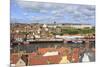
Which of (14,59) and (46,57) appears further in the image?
(46,57)

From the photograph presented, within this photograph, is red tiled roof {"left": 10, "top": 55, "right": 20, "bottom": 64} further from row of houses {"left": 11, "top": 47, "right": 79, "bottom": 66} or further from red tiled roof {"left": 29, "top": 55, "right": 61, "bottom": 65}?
red tiled roof {"left": 29, "top": 55, "right": 61, "bottom": 65}

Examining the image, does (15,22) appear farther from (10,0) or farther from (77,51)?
(77,51)

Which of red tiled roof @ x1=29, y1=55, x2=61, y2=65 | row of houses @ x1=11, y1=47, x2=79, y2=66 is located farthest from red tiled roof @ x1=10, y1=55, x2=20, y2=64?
red tiled roof @ x1=29, y1=55, x2=61, y2=65

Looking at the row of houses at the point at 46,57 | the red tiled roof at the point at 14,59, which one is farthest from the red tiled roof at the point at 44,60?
the red tiled roof at the point at 14,59

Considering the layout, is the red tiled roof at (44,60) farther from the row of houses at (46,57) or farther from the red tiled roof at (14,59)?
the red tiled roof at (14,59)

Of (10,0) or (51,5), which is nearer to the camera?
(10,0)

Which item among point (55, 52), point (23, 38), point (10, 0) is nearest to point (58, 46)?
point (55, 52)

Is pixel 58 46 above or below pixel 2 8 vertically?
below

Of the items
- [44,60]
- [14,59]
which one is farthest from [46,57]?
[14,59]

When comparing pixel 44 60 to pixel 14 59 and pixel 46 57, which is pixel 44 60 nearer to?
pixel 46 57
